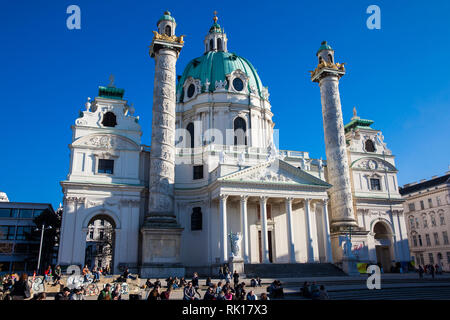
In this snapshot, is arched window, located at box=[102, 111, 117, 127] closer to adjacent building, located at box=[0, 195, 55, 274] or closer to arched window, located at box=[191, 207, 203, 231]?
arched window, located at box=[191, 207, 203, 231]

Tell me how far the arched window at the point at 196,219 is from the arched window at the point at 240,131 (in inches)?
414

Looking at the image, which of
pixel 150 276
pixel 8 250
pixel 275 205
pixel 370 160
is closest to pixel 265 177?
pixel 275 205

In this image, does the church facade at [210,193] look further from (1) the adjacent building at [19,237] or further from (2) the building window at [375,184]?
(1) the adjacent building at [19,237]

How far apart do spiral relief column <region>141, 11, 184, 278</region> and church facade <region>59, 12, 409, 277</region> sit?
0.30ft

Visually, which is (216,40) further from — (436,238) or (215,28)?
(436,238)


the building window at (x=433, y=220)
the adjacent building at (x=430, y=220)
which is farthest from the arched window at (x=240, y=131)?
the building window at (x=433, y=220)

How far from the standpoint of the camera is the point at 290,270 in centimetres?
3170

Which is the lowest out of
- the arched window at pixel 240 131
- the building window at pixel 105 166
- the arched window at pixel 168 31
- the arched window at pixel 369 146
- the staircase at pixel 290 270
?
the staircase at pixel 290 270

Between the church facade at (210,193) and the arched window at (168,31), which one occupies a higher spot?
the arched window at (168,31)

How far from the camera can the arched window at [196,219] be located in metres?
38.4

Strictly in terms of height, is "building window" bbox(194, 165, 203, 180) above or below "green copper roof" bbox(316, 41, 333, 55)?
below

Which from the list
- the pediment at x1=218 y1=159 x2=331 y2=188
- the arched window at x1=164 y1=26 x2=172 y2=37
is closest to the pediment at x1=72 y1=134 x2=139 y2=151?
the pediment at x1=218 y1=159 x2=331 y2=188

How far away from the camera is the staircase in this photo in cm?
3071
